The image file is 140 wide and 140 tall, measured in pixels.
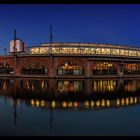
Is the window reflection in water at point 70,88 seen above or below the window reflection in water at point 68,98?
above

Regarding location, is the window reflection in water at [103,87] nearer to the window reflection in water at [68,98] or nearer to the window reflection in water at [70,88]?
the window reflection in water at [68,98]

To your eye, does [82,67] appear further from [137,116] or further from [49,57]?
[137,116]

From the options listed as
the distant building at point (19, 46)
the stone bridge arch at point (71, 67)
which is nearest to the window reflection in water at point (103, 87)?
the stone bridge arch at point (71, 67)

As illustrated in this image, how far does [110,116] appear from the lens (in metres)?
15.1

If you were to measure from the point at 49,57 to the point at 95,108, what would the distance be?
38.9 meters

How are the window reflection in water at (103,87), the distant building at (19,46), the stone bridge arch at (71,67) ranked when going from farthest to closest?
the distant building at (19,46)
the stone bridge arch at (71,67)
the window reflection in water at (103,87)

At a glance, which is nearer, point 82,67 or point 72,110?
point 72,110

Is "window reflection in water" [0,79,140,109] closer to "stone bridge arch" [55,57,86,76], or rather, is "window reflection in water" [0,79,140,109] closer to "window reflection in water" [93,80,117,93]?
"window reflection in water" [93,80,117,93]

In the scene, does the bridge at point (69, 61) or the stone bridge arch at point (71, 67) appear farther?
the stone bridge arch at point (71, 67)

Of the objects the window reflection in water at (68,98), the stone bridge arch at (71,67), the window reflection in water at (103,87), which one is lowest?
the window reflection in water at (68,98)

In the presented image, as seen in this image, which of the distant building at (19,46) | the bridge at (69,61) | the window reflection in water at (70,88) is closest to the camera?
the window reflection in water at (70,88)

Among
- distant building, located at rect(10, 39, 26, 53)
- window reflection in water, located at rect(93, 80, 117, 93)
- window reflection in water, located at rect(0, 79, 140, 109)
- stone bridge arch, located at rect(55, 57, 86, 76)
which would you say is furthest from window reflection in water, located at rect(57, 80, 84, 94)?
distant building, located at rect(10, 39, 26, 53)
